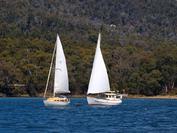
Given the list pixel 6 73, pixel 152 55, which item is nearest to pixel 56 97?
pixel 6 73

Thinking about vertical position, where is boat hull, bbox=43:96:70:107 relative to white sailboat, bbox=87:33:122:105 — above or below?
below

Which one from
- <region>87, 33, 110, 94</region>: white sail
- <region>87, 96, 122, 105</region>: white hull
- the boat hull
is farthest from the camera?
<region>87, 96, 122, 105</region>: white hull

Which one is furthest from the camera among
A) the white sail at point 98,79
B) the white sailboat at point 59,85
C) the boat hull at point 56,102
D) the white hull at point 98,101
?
the white hull at point 98,101

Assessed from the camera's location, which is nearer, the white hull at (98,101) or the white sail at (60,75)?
the white sail at (60,75)

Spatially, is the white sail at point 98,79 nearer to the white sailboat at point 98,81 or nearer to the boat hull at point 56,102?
the white sailboat at point 98,81

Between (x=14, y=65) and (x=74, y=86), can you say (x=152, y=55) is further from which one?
(x=14, y=65)

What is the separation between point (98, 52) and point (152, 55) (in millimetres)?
80385

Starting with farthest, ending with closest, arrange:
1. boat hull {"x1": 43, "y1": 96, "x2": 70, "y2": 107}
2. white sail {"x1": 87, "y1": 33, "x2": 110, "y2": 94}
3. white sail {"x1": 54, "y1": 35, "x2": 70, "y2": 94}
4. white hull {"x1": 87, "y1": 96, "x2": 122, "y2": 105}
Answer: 1. white hull {"x1": 87, "y1": 96, "x2": 122, "y2": 105}
2. white sail {"x1": 54, "y1": 35, "x2": 70, "y2": 94}
3. white sail {"x1": 87, "y1": 33, "x2": 110, "y2": 94}
4. boat hull {"x1": 43, "y1": 96, "x2": 70, "y2": 107}

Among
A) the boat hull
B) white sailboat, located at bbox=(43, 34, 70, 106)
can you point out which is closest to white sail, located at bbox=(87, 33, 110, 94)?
white sailboat, located at bbox=(43, 34, 70, 106)

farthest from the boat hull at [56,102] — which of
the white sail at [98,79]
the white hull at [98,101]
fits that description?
the white sail at [98,79]

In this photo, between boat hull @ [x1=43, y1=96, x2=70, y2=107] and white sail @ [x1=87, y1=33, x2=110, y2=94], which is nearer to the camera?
boat hull @ [x1=43, y1=96, x2=70, y2=107]

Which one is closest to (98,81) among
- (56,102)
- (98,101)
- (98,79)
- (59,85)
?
(98,79)

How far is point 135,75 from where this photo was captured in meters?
175

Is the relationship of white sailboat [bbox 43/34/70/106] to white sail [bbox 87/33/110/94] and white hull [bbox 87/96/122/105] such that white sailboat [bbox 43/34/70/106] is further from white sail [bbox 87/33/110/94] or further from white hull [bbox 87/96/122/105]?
white sail [bbox 87/33/110/94]
